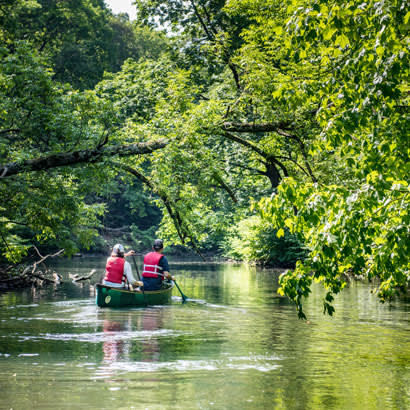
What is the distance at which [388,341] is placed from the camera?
10703mm

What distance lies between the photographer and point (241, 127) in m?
14.9

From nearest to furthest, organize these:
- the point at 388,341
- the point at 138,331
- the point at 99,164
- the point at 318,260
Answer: the point at 318,260 < the point at 388,341 < the point at 138,331 < the point at 99,164

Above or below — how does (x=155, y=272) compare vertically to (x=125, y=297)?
above

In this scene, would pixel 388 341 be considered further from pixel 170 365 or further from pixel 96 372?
pixel 96 372

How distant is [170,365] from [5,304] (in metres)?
9.40

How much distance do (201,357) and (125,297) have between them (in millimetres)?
6936

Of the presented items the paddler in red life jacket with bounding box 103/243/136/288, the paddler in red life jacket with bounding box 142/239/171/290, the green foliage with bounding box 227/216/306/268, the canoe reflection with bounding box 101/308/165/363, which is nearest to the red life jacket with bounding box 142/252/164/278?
the paddler in red life jacket with bounding box 142/239/171/290

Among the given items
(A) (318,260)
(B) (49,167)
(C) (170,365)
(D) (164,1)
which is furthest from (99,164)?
(D) (164,1)

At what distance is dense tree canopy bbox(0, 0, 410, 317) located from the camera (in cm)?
557

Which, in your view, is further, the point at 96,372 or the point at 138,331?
the point at 138,331

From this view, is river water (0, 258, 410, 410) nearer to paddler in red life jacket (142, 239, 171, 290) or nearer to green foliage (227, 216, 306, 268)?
paddler in red life jacket (142, 239, 171, 290)

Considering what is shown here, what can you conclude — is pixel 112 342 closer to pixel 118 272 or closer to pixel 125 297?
pixel 125 297

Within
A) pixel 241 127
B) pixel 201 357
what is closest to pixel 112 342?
pixel 201 357

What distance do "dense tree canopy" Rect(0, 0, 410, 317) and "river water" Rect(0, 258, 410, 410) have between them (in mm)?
1272
